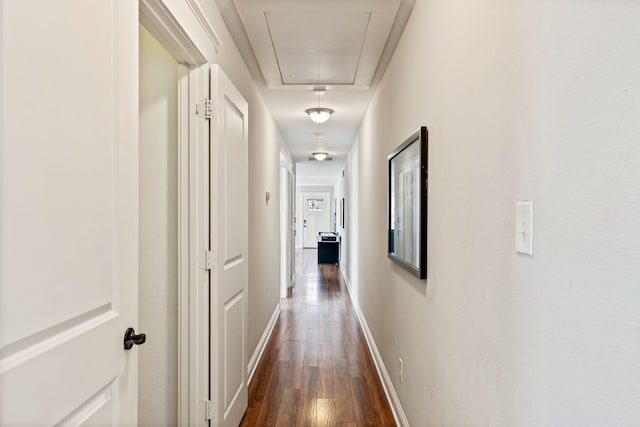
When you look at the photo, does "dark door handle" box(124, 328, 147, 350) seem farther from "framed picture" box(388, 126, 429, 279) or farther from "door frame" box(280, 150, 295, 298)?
"door frame" box(280, 150, 295, 298)

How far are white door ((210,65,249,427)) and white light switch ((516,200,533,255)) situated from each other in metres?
1.38

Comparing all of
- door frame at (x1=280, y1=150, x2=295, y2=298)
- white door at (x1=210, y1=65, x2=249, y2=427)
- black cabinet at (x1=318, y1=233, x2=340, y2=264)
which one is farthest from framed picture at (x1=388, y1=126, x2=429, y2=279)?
black cabinet at (x1=318, y1=233, x2=340, y2=264)

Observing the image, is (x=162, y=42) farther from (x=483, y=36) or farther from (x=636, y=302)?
(x=636, y=302)

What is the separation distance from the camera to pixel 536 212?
858mm

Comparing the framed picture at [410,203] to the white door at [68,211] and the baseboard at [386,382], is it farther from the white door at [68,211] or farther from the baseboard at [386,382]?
the white door at [68,211]

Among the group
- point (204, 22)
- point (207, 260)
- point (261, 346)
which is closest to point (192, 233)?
point (207, 260)

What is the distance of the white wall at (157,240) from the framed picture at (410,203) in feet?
3.96

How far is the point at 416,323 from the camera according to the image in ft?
6.45

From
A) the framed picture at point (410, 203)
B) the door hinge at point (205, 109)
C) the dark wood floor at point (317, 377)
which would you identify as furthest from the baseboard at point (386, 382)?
the door hinge at point (205, 109)

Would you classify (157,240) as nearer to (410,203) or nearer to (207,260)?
(207,260)

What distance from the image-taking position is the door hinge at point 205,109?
72.0 inches

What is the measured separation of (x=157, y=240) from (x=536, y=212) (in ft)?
5.35

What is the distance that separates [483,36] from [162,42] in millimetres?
1300

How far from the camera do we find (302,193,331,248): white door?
15383 mm
